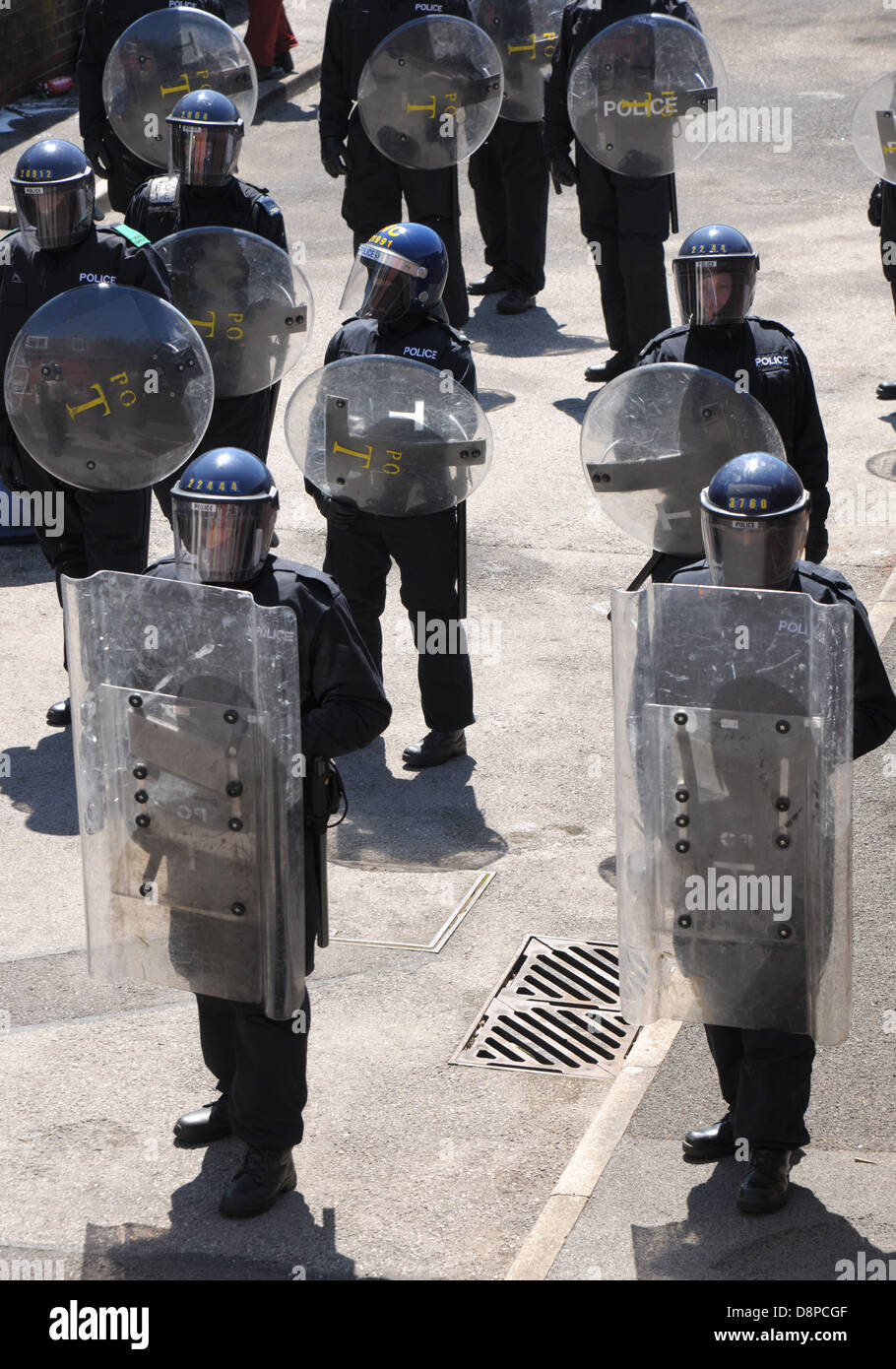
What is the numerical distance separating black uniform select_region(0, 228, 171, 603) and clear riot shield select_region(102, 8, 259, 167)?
10.4ft

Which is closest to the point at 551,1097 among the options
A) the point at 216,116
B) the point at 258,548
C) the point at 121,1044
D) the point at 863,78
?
the point at 121,1044

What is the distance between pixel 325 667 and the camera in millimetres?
4629

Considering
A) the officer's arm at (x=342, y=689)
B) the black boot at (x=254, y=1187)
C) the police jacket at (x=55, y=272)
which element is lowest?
the black boot at (x=254, y=1187)

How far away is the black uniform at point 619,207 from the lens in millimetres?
10297

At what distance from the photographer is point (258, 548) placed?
4.57 m

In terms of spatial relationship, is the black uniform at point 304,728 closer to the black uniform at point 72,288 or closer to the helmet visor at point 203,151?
the black uniform at point 72,288

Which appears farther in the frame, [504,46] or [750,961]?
[504,46]

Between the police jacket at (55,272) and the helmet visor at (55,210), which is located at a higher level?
the helmet visor at (55,210)

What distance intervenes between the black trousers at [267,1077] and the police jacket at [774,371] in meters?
2.79

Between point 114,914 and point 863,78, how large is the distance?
14.6 m

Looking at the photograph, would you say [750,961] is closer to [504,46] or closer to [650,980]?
[650,980]

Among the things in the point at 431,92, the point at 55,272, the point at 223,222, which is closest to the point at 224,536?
the point at 55,272

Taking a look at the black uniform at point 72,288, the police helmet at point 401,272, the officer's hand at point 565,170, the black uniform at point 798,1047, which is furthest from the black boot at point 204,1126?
the officer's hand at point 565,170

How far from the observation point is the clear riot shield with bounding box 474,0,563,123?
11.5 meters
